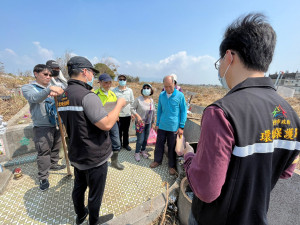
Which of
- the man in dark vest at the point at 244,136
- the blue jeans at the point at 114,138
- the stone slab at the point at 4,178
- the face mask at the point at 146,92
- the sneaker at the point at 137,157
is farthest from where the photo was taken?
the sneaker at the point at 137,157

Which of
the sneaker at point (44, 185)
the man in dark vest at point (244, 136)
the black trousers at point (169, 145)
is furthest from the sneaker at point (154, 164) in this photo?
the man in dark vest at point (244, 136)

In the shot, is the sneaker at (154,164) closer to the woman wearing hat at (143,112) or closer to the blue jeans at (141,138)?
the woman wearing hat at (143,112)

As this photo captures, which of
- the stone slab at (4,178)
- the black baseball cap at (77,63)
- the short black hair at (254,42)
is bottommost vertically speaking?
the stone slab at (4,178)

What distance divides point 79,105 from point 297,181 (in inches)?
106

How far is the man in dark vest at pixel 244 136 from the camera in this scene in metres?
0.77

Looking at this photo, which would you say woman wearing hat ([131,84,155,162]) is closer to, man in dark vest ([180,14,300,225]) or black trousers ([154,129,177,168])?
black trousers ([154,129,177,168])

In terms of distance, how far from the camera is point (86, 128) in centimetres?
161

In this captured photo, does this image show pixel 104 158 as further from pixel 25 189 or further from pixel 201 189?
pixel 25 189

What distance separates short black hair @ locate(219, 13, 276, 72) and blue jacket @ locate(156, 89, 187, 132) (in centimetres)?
217

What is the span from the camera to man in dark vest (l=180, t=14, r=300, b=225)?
0.77 m

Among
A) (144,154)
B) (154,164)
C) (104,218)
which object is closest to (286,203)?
(154,164)

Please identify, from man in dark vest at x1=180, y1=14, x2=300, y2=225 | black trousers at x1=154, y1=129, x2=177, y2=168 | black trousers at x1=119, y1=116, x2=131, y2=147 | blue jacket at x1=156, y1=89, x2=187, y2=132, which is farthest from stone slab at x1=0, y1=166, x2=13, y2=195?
man in dark vest at x1=180, y1=14, x2=300, y2=225

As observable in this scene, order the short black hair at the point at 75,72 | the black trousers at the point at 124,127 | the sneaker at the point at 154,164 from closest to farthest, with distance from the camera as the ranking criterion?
the short black hair at the point at 75,72, the sneaker at the point at 154,164, the black trousers at the point at 124,127

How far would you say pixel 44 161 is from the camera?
8.66ft
